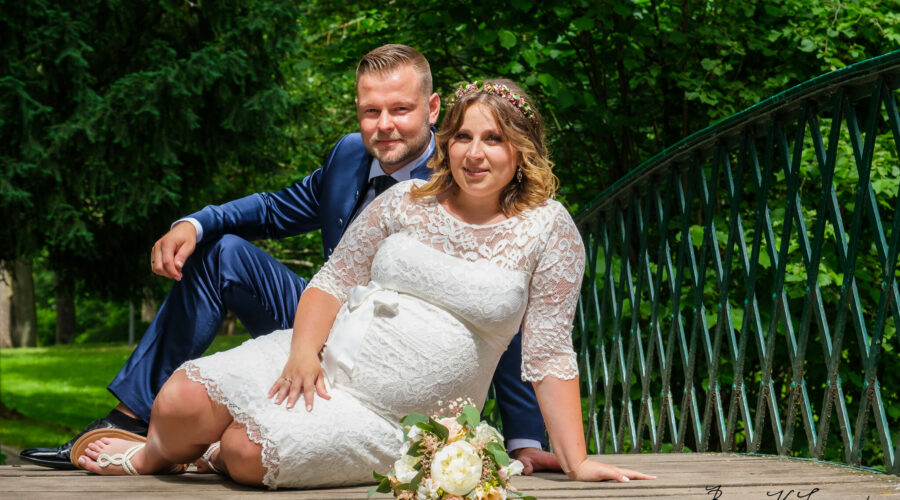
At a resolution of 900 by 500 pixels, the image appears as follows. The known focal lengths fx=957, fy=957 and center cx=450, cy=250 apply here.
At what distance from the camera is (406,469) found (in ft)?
6.35

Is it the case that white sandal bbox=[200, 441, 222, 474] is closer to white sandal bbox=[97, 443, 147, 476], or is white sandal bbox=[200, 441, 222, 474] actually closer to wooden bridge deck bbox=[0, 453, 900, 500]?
wooden bridge deck bbox=[0, 453, 900, 500]

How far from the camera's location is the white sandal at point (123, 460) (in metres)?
2.81


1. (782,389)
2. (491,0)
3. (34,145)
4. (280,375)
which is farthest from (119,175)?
(280,375)

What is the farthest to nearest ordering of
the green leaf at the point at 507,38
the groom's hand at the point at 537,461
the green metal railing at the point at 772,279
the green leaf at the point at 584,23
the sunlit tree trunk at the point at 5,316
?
the sunlit tree trunk at the point at 5,316 < the green leaf at the point at 507,38 < the green leaf at the point at 584,23 < the groom's hand at the point at 537,461 < the green metal railing at the point at 772,279

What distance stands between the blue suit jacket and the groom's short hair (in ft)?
1.00

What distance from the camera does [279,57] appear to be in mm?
8938

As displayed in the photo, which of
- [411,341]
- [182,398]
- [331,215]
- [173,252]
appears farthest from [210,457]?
[331,215]

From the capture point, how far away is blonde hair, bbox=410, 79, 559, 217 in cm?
271

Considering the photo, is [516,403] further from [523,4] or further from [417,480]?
[523,4]

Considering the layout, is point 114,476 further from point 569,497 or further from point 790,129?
point 790,129

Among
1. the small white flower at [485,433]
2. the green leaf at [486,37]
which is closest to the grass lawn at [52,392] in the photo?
the green leaf at [486,37]

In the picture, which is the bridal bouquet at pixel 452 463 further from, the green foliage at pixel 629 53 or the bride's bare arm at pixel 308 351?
the green foliage at pixel 629 53

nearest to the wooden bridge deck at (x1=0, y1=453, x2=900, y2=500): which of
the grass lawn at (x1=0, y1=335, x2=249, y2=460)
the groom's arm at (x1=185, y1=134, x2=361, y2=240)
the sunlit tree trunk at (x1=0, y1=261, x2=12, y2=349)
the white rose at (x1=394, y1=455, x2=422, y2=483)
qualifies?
the white rose at (x1=394, y1=455, x2=422, y2=483)

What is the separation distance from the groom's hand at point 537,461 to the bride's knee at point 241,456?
2.92 ft
